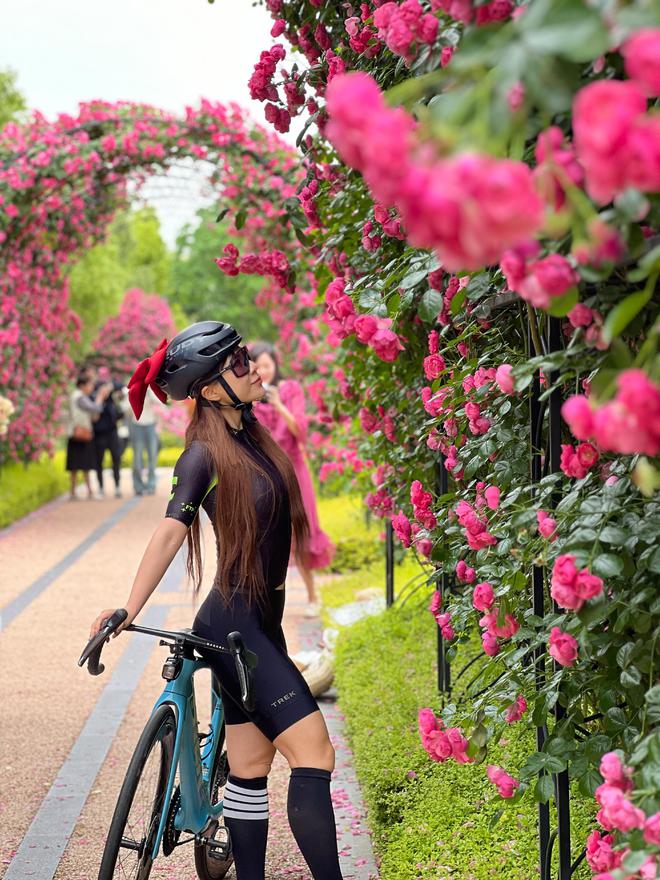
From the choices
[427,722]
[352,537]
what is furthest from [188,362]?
[352,537]

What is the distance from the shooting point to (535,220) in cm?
89

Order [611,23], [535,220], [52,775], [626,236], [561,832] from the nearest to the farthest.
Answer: [535,220]
[611,23]
[626,236]
[561,832]
[52,775]

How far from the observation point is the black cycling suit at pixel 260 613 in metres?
2.75

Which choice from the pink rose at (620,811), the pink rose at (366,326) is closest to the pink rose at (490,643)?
the pink rose at (366,326)

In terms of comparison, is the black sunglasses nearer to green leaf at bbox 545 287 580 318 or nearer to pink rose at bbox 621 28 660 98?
green leaf at bbox 545 287 580 318

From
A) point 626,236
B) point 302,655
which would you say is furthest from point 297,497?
point 302,655

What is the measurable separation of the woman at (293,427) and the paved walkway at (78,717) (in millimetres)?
383

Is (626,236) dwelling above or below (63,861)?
above

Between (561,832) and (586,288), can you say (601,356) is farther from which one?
(561,832)

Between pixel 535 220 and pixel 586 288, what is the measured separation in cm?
101

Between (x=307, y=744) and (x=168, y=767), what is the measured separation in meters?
0.35

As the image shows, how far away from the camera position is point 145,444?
14.8 m

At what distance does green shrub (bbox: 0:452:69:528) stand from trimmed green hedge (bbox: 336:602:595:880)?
778 centimetres

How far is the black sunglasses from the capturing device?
2.95m
